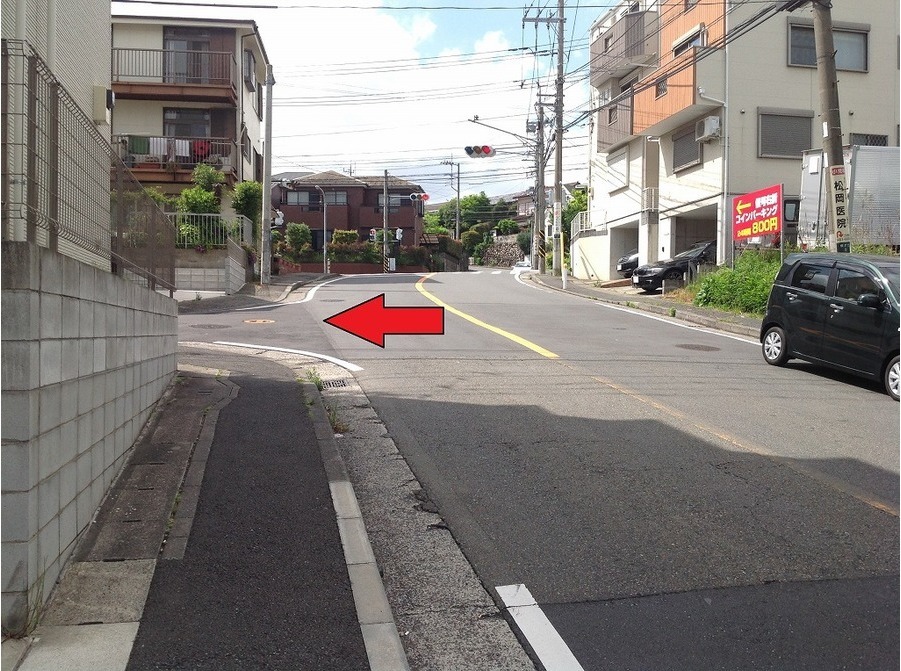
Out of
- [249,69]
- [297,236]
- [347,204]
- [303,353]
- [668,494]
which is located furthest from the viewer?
[347,204]

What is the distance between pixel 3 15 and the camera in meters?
6.90

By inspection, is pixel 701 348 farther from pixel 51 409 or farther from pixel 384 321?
pixel 51 409

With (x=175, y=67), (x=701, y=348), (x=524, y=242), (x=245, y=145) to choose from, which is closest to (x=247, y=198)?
(x=245, y=145)

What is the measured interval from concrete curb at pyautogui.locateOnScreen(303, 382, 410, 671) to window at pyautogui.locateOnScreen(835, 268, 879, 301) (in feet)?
24.2

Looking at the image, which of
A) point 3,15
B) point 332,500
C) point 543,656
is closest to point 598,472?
point 332,500

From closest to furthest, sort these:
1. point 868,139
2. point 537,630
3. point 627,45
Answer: point 537,630 → point 868,139 → point 627,45

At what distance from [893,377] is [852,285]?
1.46 m

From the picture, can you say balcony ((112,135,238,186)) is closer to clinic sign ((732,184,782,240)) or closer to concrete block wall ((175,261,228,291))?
concrete block wall ((175,261,228,291))

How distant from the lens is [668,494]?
5.86 meters

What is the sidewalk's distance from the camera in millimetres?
17562

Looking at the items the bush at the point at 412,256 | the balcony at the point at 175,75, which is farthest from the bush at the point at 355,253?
the balcony at the point at 175,75

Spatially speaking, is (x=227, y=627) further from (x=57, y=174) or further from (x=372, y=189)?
(x=372, y=189)

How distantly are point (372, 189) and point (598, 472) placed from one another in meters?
58.3

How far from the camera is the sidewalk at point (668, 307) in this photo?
17562 mm
